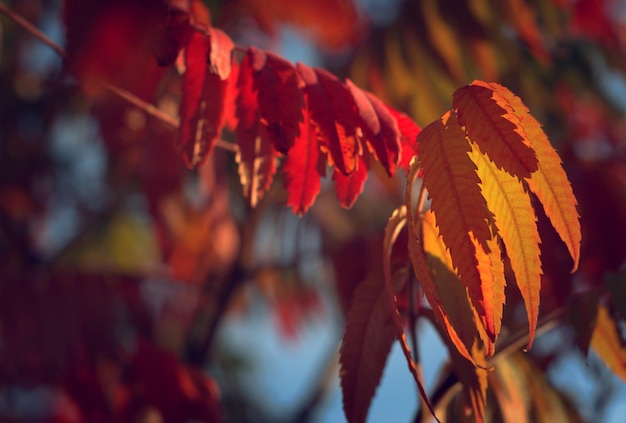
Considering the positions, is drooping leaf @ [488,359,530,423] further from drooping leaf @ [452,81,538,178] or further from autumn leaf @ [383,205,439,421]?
drooping leaf @ [452,81,538,178]

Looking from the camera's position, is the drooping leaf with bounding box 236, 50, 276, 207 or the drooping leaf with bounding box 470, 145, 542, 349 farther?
the drooping leaf with bounding box 236, 50, 276, 207

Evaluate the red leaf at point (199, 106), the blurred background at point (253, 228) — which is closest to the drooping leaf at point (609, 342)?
the blurred background at point (253, 228)

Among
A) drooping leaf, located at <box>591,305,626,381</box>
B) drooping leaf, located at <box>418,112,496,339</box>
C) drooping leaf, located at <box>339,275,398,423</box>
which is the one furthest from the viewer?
drooping leaf, located at <box>591,305,626,381</box>

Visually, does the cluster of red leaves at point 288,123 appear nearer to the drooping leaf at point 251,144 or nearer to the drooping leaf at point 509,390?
the drooping leaf at point 251,144

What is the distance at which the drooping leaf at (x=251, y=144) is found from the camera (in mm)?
720

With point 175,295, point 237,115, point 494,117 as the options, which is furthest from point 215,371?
point 494,117

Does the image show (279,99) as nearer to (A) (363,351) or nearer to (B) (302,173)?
(B) (302,173)

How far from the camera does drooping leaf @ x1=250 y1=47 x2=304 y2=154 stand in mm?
673

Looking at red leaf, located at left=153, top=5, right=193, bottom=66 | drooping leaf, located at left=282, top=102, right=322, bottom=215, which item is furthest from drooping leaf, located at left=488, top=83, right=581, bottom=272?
red leaf, located at left=153, top=5, right=193, bottom=66

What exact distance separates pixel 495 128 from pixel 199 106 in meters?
0.31

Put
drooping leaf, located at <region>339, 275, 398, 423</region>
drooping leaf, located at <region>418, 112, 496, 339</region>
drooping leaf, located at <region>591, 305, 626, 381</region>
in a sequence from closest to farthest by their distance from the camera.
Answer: drooping leaf, located at <region>418, 112, 496, 339</region> < drooping leaf, located at <region>339, 275, 398, 423</region> < drooping leaf, located at <region>591, 305, 626, 381</region>

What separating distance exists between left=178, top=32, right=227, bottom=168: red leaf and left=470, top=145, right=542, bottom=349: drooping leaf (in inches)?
10.6

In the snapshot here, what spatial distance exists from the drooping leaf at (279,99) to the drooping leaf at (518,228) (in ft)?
0.56

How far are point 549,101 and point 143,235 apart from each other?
180 cm
